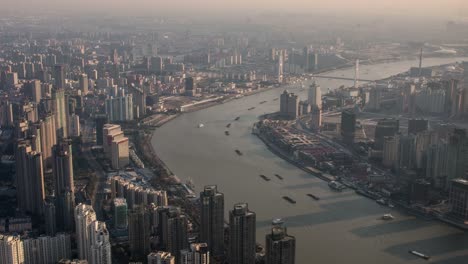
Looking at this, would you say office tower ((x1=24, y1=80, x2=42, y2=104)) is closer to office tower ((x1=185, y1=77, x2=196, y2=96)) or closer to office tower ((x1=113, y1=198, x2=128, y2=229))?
office tower ((x1=185, y1=77, x2=196, y2=96))

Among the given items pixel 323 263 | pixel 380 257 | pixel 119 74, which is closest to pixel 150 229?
pixel 323 263

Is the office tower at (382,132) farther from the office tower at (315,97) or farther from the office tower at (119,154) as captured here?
the office tower at (119,154)

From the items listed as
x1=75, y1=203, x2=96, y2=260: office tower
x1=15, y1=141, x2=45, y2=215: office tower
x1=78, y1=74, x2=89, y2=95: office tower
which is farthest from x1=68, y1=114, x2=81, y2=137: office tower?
x1=75, y1=203, x2=96, y2=260: office tower

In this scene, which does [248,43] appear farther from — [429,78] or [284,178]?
[284,178]

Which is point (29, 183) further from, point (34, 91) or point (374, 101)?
point (374, 101)

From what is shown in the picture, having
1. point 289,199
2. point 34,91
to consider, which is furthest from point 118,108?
point 289,199
